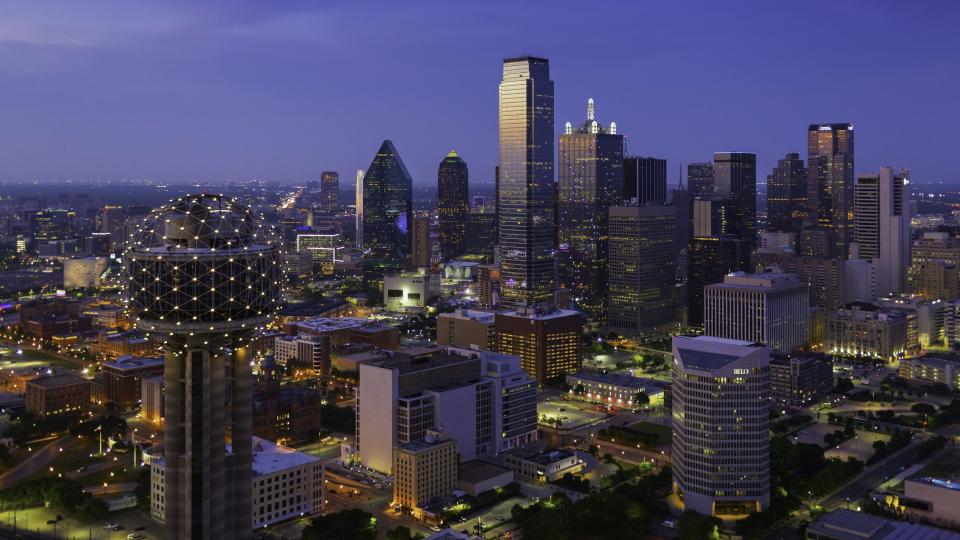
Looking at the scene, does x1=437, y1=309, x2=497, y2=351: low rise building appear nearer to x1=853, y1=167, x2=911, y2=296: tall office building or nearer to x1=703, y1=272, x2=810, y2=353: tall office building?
x1=703, y1=272, x2=810, y2=353: tall office building

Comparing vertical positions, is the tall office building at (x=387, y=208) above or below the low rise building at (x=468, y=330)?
above

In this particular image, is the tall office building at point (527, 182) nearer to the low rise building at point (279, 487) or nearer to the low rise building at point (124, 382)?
the low rise building at point (124, 382)

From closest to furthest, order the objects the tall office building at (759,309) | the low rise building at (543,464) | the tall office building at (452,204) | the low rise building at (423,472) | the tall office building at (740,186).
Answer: the low rise building at (423,472) → the low rise building at (543,464) → the tall office building at (759,309) → the tall office building at (740,186) → the tall office building at (452,204)

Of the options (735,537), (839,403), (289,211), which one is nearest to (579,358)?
(839,403)

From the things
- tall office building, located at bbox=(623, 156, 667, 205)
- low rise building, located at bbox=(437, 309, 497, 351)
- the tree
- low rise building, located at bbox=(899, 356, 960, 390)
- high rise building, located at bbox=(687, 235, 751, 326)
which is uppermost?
tall office building, located at bbox=(623, 156, 667, 205)

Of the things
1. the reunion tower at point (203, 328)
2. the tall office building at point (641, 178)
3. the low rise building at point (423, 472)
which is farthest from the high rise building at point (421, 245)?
the reunion tower at point (203, 328)

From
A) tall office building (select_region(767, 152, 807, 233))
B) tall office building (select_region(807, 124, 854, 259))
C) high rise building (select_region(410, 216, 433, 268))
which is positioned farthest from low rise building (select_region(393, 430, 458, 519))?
tall office building (select_region(767, 152, 807, 233))

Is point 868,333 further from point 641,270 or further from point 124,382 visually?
point 124,382

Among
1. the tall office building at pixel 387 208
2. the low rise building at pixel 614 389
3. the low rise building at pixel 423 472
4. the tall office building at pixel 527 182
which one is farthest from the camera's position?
the tall office building at pixel 387 208
